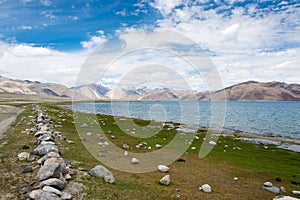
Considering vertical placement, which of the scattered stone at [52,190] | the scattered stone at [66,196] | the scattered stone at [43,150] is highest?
the scattered stone at [43,150]

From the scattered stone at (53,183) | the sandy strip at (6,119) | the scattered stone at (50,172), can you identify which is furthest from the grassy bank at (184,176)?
the sandy strip at (6,119)

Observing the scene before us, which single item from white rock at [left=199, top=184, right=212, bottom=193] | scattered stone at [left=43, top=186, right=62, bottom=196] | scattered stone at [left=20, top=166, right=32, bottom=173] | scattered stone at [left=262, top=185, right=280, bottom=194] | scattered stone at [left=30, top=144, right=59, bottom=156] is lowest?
scattered stone at [left=262, top=185, right=280, bottom=194]

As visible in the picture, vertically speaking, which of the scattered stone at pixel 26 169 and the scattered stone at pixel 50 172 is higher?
the scattered stone at pixel 50 172

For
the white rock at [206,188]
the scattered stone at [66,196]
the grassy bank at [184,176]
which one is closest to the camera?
the scattered stone at [66,196]

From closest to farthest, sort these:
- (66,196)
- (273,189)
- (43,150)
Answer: (66,196)
(273,189)
(43,150)

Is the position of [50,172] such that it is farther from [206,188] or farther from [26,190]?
[206,188]

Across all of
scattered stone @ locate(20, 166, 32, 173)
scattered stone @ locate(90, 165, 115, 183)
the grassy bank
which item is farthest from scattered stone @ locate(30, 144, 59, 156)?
scattered stone @ locate(90, 165, 115, 183)

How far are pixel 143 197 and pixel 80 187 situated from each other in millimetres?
3663

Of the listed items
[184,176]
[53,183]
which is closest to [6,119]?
[53,183]

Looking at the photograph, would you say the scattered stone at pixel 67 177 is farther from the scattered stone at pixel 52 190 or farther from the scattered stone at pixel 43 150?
the scattered stone at pixel 43 150

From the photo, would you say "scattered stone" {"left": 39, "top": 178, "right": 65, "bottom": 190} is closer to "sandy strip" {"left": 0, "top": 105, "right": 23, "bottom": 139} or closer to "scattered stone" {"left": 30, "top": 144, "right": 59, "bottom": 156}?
"scattered stone" {"left": 30, "top": 144, "right": 59, "bottom": 156}

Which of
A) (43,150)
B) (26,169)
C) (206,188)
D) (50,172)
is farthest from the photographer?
(43,150)

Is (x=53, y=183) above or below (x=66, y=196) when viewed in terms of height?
above

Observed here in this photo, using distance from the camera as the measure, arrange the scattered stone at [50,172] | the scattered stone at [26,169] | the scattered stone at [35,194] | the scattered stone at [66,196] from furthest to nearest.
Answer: the scattered stone at [26,169] < the scattered stone at [50,172] < the scattered stone at [66,196] < the scattered stone at [35,194]
